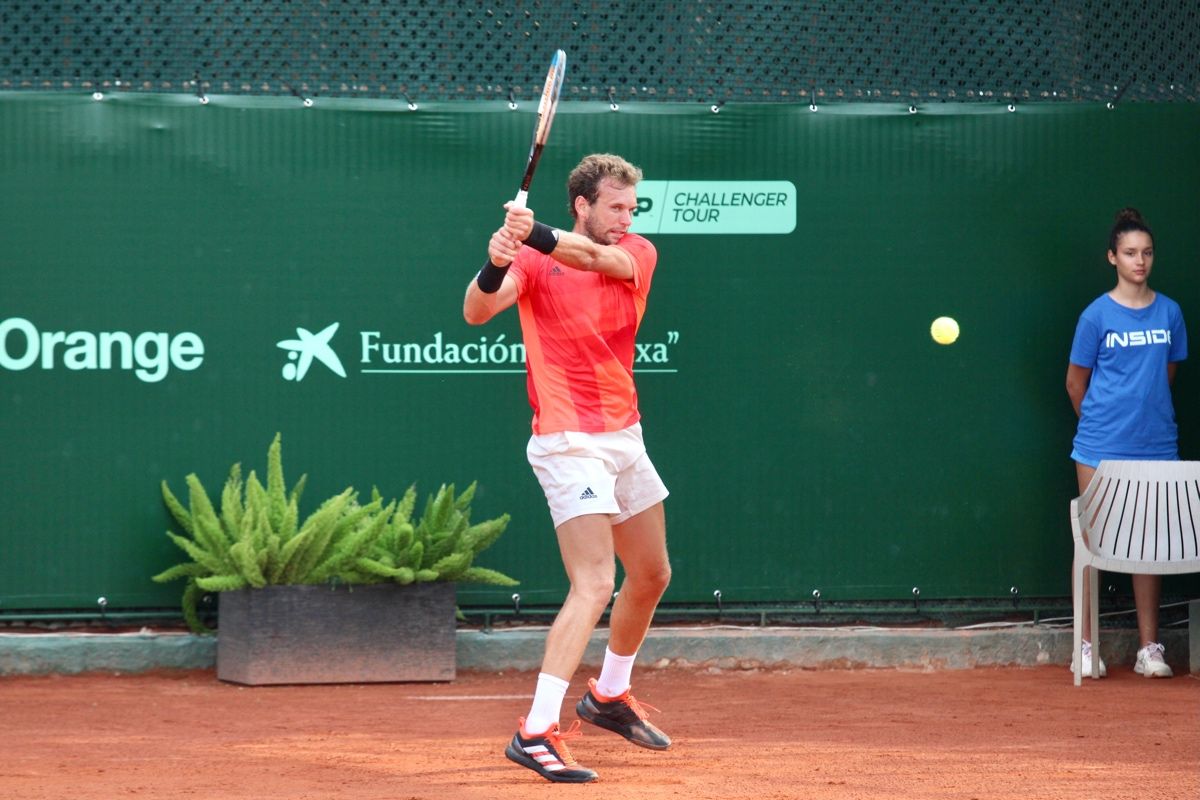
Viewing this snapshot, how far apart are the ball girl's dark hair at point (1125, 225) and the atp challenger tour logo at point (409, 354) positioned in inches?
83.1

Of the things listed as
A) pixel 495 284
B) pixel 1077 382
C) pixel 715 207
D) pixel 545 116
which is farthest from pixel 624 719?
pixel 1077 382

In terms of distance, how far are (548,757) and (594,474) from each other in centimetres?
82

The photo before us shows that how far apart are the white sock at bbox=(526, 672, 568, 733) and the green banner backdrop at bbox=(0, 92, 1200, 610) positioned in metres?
2.36

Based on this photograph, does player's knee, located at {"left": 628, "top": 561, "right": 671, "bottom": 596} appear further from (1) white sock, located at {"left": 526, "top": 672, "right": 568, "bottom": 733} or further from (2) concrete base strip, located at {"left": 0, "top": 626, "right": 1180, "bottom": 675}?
(2) concrete base strip, located at {"left": 0, "top": 626, "right": 1180, "bottom": 675}

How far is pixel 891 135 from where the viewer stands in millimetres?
7055

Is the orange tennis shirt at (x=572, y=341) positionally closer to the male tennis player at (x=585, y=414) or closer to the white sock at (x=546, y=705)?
the male tennis player at (x=585, y=414)

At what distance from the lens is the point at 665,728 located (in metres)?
5.46

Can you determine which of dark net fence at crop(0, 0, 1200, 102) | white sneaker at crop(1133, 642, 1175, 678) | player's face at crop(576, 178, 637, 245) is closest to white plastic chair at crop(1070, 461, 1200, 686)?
white sneaker at crop(1133, 642, 1175, 678)

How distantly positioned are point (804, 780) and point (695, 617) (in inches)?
98.6

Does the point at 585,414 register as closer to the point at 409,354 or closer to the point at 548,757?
the point at 548,757

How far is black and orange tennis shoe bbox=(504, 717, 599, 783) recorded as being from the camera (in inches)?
172

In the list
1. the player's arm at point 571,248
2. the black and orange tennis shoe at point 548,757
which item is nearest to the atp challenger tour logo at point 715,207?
the player's arm at point 571,248

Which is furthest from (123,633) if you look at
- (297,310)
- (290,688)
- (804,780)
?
(804,780)

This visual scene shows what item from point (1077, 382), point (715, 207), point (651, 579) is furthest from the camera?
point (715, 207)
